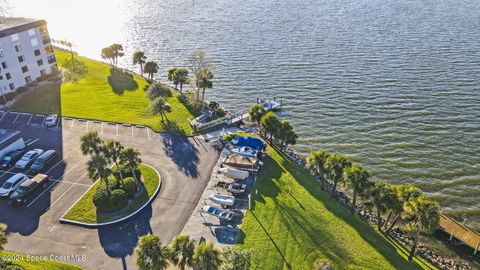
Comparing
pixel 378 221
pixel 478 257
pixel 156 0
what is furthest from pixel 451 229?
pixel 156 0

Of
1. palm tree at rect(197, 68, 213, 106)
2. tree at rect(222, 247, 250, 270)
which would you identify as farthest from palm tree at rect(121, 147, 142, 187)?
palm tree at rect(197, 68, 213, 106)

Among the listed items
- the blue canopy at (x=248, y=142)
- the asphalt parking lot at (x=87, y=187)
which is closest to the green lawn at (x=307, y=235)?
the blue canopy at (x=248, y=142)

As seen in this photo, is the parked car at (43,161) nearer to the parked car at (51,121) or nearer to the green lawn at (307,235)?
the parked car at (51,121)

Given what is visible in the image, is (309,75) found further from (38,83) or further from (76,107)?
(38,83)

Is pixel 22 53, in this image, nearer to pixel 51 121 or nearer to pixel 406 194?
pixel 51 121

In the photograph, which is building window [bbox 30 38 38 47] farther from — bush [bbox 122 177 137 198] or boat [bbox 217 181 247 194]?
boat [bbox 217 181 247 194]

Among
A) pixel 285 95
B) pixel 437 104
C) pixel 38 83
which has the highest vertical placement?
pixel 437 104
